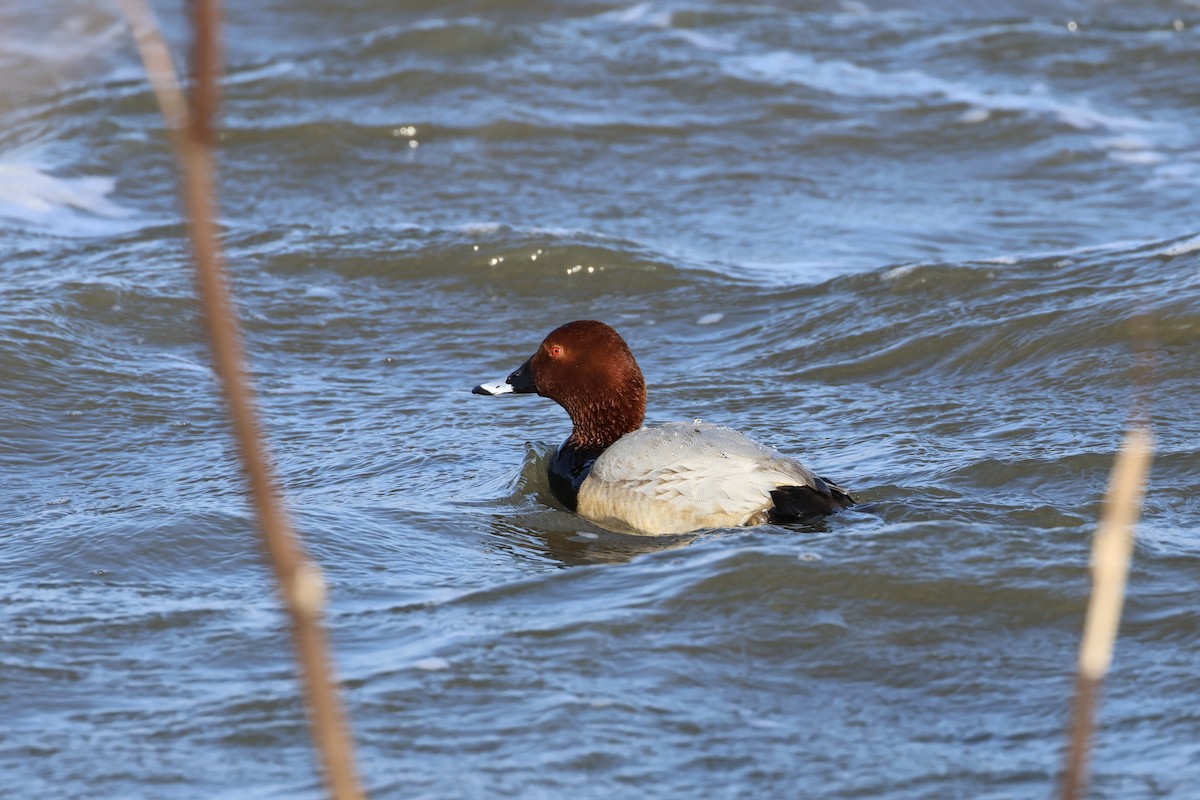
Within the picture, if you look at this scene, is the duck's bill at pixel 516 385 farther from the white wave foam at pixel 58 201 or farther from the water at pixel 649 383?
the white wave foam at pixel 58 201

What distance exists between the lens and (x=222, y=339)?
0.93 metres

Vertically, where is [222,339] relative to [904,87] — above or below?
below

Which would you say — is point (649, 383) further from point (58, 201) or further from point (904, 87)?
point (904, 87)

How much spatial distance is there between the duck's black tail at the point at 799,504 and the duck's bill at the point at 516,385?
140 cm

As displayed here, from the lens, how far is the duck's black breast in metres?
5.78

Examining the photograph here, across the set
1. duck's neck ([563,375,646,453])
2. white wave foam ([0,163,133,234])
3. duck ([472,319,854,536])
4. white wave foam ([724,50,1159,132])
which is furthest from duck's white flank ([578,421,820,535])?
white wave foam ([724,50,1159,132])

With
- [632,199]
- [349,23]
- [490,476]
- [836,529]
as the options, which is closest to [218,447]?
[490,476]

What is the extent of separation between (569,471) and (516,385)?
58 centimetres

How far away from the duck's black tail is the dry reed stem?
13.8 ft

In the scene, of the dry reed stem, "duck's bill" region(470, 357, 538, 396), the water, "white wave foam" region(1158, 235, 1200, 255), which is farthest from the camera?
"white wave foam" region(1158, 235, 1200, 255)

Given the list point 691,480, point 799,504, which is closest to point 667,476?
point 691,480

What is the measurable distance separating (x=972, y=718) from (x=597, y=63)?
1063 cm

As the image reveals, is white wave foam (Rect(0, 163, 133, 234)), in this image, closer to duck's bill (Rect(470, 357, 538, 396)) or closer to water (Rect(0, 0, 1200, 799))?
water (Rect(0, 0, 1200, 799))

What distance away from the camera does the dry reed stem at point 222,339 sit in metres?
0.90
